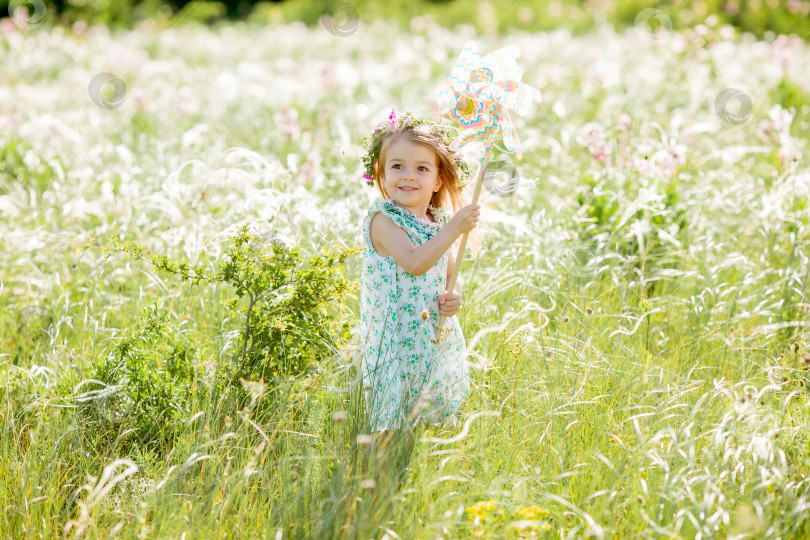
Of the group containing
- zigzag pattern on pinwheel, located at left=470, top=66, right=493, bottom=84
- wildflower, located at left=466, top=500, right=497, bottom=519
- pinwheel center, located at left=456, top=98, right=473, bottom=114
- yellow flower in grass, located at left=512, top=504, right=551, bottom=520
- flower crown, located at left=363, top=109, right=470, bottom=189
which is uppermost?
zigzag pattern on pinwheel, located at left=470, top=66, right=493, bottom=84

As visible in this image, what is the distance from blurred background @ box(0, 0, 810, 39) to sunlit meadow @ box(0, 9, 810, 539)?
356 inches

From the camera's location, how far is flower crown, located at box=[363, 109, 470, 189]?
317 centimetres

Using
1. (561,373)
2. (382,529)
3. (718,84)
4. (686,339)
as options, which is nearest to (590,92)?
(718,84)

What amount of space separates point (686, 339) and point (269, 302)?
1.88 meters

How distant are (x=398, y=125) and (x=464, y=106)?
0.28 m

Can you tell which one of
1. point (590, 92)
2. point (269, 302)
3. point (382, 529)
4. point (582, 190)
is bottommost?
point (382, 529)

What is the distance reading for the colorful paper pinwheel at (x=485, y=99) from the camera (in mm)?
2996

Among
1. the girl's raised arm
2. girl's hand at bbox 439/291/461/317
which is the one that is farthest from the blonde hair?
girl's hand at bbox 439/291/461/317

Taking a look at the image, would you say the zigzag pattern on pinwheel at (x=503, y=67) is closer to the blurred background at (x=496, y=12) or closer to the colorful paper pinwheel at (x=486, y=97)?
the colorful paper pinwheel at (x=486, y=97)

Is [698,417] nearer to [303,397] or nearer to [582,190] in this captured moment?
[303,397]

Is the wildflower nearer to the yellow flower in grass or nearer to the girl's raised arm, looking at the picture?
the yellow flower in grass

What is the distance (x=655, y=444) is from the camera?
287cm

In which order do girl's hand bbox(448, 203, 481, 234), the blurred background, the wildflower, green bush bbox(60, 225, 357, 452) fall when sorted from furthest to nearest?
the blurred background → green bush bbox(60, 225, 357, 452) → girl's hand bbox(448, 203, 481, 234) → the wildflower

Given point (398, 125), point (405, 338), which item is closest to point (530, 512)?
point (405, 338)
